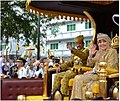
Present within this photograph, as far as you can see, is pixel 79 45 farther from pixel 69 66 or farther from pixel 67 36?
pixel 67 36

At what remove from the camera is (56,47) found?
3416cm

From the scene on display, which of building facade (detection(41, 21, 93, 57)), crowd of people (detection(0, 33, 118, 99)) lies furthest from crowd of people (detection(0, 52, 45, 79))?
building facade (detection(41, 21, 93, 57))

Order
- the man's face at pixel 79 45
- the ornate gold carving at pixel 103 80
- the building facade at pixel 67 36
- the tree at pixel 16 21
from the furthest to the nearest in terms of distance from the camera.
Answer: the building facade at pixel 67 36, the tree at pixel 16 21, the man's face at pixel 79 45, the ornate gold carving at pixel 103 80

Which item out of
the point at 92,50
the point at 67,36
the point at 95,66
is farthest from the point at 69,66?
the point at 67,36

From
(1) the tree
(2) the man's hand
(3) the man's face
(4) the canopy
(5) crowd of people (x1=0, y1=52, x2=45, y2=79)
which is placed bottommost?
(5) crowd of people (x1=0, y1=52, x2=45, y2=79)

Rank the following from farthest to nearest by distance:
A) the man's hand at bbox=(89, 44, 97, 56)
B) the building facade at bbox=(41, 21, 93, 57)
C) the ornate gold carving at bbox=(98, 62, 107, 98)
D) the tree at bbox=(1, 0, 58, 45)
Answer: the building facade at bbox=(41, 21, 93, 57) → the tree at bbox=(1, 0, 58, 45) → the man's hand at bbox=(89, 44, 97, 56) → the ornate gold carving at bbox=(98, 62, 107, 98)

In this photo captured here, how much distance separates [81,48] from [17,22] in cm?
1069

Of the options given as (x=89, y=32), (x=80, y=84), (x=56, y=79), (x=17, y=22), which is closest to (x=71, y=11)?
(x=56, y=79)

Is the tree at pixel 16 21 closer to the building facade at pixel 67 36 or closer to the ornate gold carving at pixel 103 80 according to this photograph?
the building facade at pixel 67 36

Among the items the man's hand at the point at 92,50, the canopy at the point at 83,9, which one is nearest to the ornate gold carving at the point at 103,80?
the man's hand at the point at 92,50

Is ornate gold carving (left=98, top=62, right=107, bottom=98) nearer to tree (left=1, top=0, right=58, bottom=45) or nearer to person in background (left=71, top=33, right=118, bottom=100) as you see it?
person in background (left=71, top=33, right=118, bottom=100)

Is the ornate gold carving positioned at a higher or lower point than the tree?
lower

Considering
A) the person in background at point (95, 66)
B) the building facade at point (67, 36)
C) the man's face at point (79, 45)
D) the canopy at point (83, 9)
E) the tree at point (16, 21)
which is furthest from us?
the building facade at point (67, 36)

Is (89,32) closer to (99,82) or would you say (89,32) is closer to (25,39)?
(25,39)
